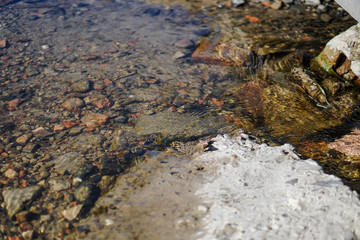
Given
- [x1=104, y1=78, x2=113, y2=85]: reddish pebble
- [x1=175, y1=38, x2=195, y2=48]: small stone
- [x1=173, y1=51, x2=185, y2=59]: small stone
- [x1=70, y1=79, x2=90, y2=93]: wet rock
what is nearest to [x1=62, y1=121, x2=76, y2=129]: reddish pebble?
[x1=70, y1=79, x2=90, y2=93]: wet rock

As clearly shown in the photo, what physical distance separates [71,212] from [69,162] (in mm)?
620

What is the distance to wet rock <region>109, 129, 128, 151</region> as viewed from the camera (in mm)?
2995

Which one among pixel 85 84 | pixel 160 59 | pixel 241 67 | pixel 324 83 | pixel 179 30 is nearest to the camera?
pixel 324 83

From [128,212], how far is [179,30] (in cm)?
402

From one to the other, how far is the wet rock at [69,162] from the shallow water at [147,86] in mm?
63

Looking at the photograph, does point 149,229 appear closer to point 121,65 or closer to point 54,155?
point 54,155

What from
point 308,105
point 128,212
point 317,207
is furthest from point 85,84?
point 317,207

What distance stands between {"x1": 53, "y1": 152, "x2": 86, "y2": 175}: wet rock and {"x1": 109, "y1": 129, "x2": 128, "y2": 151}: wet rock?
31 centimetres

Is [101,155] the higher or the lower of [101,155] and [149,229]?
the lower

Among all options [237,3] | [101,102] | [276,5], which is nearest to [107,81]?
[101,102]

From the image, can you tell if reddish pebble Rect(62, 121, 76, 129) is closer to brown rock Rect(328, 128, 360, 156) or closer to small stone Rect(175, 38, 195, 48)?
small stone Rect(175, 38, 195, 48)

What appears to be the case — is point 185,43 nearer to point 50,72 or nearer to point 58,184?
point 50,72

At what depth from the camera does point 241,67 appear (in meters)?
4.32

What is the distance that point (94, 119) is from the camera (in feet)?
11.2
